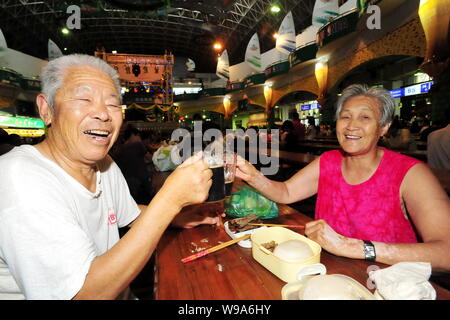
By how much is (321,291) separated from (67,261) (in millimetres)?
813

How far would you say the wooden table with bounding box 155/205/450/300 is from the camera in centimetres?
88

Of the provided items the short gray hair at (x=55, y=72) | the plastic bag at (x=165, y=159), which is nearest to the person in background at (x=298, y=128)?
the plastic bag at (x=165, y=159)

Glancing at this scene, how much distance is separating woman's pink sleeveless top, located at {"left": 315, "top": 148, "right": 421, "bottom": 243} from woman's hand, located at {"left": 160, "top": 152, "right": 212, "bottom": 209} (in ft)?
3.57

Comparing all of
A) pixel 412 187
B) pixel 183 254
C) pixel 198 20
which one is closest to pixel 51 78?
pixel 183 254

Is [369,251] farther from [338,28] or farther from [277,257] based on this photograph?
[338,28]

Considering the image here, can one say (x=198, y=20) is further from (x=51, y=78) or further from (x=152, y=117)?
(x=51, y=78)

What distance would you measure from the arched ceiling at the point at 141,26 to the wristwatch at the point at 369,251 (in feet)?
58.4

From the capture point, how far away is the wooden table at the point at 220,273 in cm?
88

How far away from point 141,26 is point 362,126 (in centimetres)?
2839

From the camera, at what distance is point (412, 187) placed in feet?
4.43

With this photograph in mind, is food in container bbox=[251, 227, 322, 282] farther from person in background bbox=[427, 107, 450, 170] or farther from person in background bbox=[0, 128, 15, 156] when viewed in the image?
person in background bbox=[0, 128, 15, 156]

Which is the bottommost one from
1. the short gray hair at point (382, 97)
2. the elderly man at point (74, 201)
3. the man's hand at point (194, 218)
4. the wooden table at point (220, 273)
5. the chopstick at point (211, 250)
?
the wooden table at point (220, 273)

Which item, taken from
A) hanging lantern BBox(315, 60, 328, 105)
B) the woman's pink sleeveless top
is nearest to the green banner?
hanging lantern BBox(315, 60, 328, 105)

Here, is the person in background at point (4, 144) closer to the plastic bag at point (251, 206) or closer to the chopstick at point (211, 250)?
the plastic bag at point (251, 206)
